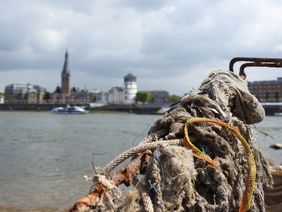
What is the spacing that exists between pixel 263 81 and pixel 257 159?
478ft

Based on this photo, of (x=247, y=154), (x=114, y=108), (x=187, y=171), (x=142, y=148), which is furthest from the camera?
(x=114, y=108)

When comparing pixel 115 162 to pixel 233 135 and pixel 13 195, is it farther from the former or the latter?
pixel 13 195

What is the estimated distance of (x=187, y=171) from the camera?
2285mm

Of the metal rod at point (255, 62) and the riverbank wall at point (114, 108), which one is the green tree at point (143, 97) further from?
the metal rod at point (255, 62)

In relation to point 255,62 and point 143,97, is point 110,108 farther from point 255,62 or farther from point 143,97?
point 255,62

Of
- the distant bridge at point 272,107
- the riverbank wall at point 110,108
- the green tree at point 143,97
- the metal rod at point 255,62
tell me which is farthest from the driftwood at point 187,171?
the green tree at point 143,97

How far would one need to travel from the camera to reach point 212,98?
3.24m

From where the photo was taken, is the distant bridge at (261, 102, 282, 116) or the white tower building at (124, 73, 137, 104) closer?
the distant bridge at (261, 102, 282, 116)

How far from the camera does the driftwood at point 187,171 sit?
7.19 ft

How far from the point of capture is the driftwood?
7.19 ft

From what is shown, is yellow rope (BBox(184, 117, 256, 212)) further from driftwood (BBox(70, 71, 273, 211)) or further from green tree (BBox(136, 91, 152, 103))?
green tree (BBox(136, 91, 152, 103))

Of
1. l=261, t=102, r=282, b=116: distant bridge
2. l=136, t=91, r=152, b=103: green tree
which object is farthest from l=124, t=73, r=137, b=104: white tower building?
l=261, t=102, r=282, b=116: distant bridge

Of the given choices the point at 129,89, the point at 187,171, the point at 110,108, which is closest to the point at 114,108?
the point at 110,108

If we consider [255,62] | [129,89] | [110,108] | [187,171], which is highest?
[129,89]
